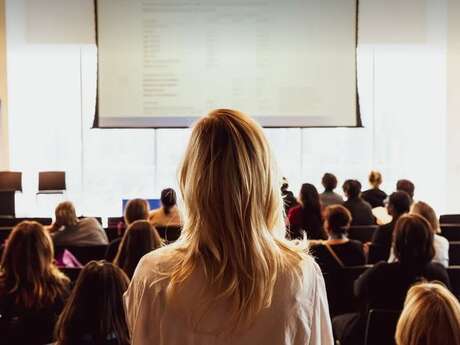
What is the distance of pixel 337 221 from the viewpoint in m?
4.52

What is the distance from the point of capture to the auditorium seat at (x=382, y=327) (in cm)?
309

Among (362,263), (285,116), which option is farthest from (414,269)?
(285,116)

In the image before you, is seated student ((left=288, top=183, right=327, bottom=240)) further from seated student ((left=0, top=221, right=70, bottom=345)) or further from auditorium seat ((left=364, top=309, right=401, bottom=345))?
seated student ((left=0, top=221, right=70, bottom=345))

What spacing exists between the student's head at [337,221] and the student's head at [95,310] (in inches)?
93.1

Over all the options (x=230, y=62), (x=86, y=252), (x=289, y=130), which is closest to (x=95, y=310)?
(x=86, y=252)

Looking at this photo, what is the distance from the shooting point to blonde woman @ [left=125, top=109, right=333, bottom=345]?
4.14ft

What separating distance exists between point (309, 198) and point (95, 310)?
3912mm

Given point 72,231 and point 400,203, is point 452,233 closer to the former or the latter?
point 400,203

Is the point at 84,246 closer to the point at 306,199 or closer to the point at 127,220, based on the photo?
the point at 127,220

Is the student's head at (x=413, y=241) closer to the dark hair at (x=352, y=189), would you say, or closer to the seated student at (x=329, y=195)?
the dark hair at (x=352, y=189)

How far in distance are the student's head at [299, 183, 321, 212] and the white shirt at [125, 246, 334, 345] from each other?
4.80 metres

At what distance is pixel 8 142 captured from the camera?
1097 cm

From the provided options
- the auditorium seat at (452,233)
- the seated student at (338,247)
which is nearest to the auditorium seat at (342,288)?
the seated student at (338,247)

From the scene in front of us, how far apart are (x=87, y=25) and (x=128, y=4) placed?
1253 mm
